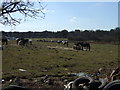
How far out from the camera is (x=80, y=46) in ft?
126

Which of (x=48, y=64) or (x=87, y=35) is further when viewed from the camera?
(x=87, y=35)

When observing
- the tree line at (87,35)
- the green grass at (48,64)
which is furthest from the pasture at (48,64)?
the tree line at (87,35)

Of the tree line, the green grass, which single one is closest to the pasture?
the green grass

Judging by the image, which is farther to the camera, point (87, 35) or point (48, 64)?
point (87, 35)

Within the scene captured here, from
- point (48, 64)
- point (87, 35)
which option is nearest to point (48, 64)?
point (48, 64)

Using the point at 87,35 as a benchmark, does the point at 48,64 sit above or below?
below

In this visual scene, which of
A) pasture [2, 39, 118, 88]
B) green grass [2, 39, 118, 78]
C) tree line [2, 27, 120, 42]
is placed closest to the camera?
pasture [2, 39, 118, 88]

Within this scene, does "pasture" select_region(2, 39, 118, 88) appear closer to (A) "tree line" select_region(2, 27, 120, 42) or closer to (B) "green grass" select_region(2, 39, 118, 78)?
(B) "green grass" select_region(2, 39, 118, 78)

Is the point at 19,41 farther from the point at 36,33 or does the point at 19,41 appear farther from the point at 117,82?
the point at 36,33

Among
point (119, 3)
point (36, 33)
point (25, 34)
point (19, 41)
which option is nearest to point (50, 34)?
point (36, 33)

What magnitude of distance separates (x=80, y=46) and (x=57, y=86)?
2991 cm

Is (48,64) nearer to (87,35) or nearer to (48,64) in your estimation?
(48,64)

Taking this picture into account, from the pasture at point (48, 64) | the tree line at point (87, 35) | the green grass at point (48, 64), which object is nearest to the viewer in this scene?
the pasture at point (48, 64)

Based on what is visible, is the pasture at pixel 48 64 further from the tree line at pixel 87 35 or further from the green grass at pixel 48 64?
the tree line at pixel 87 35
